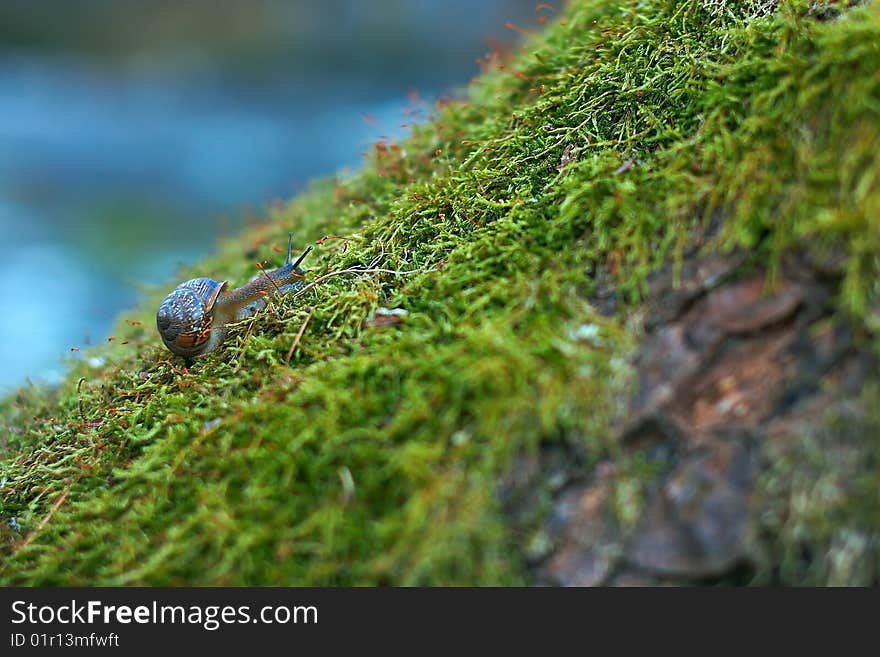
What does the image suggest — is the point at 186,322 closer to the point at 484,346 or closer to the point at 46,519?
the point at 46,519

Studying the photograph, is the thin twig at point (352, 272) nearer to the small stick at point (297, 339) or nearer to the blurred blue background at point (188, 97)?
the small stick at point (297, 339)

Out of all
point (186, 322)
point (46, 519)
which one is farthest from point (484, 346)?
point (46, 519)

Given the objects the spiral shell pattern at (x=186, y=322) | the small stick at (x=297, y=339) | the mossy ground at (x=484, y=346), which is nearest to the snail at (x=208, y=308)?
the spiral shell pattern at (x=186, y=322)

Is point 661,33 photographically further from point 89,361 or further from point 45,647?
point 89,361

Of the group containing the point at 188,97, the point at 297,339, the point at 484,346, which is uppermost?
the point at 188,97

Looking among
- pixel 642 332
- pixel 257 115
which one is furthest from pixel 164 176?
pixel 642 332

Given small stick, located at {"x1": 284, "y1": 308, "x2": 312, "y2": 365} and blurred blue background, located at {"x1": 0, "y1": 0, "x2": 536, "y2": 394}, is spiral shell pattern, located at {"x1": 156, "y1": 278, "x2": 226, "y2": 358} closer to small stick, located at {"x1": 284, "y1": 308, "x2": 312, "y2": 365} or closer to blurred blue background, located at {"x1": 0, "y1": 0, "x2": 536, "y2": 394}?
small stick, located at {"x1": 284, "y1": 308, "x2": 312, "y2": 365}
